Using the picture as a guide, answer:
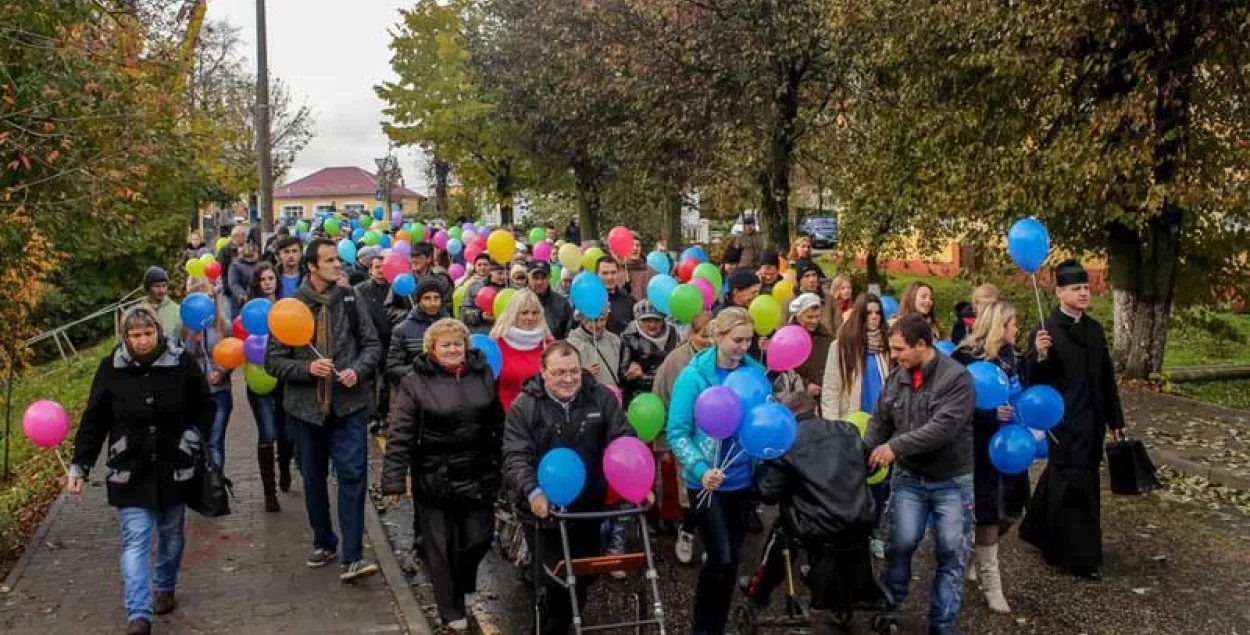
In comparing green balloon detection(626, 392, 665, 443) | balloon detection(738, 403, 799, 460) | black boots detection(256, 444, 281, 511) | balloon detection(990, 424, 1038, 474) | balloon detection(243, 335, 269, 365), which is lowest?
black boots detection(256, 444, 281, 511)

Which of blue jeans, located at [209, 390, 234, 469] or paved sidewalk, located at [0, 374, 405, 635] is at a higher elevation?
blue jeans, located at [209, 390, 234, 469]

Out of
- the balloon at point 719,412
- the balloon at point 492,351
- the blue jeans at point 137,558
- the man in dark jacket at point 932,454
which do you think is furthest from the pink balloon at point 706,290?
the blue jeans at point 137,558

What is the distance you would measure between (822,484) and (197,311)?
15.7ft

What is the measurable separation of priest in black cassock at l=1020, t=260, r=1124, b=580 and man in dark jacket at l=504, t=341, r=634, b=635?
121 inches

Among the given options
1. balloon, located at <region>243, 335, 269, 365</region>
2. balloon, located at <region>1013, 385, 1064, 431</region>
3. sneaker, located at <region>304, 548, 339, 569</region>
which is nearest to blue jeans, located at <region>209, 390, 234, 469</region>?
balloon, located at <region>243, 335, 269, 365</region>

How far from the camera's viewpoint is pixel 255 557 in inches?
274

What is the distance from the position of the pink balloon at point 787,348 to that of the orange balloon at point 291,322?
9.41 ft

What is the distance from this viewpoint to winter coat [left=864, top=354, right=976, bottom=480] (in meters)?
5.31

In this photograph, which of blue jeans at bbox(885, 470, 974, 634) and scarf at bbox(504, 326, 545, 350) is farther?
scarf at bbox(504, 326, 545, 350)

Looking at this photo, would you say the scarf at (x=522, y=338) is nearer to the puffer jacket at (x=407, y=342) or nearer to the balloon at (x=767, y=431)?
the puffer jacket at (x=407, y=342)

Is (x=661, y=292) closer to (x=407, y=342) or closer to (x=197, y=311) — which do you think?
(x=407, y=342)

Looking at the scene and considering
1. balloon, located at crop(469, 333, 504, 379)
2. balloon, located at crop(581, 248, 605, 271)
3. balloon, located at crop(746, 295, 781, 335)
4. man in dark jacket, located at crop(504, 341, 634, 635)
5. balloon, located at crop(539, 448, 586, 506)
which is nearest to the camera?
balloon, located at crop(539, 448, 586, 506)

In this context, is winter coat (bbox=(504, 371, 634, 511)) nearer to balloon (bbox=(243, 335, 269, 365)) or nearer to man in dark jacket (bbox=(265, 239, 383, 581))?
man in dark jacket (bbox=(265, 239, 383, 581))

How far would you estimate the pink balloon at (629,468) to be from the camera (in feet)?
16.7
